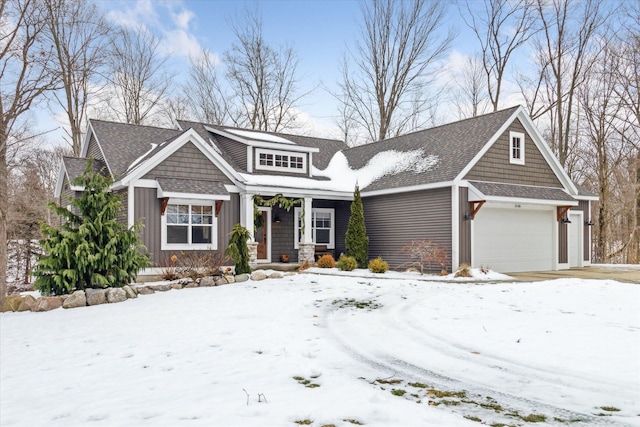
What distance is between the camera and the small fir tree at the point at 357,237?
18.1m

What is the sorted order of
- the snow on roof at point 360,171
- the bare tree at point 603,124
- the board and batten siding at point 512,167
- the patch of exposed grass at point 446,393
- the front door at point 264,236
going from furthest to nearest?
the bare tree at point 603,124 → the front door at point 264,236 → the snow on roof at point 360,171 → the board and batten siding at point 512,167 → the patch of exposed grass at point 446,393

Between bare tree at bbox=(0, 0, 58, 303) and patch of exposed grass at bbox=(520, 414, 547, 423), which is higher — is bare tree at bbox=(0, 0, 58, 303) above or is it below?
above

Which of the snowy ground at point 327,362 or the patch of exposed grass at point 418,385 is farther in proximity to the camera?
the patch of exposed grass at point 418,385

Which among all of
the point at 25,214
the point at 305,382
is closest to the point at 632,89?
the point at 305,382

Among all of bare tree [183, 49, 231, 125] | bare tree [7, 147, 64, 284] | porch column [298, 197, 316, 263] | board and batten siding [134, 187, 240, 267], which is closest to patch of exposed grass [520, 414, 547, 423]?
board and batten siding [134, 187, 240, 267]

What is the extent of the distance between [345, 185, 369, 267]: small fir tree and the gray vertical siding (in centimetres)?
359

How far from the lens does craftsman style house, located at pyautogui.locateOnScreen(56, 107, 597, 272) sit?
16047 mm

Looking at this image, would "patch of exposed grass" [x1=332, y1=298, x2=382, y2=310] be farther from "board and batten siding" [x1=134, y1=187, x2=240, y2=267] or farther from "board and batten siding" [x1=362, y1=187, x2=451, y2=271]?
"board and batten siding" [x1=134, y1=187, x2=240, y2=267]

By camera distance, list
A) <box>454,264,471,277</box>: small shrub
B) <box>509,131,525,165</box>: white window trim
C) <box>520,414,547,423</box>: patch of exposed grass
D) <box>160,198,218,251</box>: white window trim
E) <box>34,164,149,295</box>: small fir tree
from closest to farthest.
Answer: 1. <box>520,414,547,423</box>: patch of exposed grass
2. <box>34,164,149,295</box>: small fir tree
3. <box>454,264,471,277</box>: small shrub
4. <box>160,198,218,251</box>: white window trim
5. <box>509,131,525,165</box>: white window trim

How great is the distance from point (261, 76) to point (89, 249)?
899 inches

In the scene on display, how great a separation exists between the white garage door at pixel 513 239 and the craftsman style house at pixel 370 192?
0.04 m

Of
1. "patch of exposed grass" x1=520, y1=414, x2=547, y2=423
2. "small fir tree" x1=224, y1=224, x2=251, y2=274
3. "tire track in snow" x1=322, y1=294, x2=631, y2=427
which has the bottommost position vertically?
"tire track in snow" x1=322, y1=294, x2=631, y2=427

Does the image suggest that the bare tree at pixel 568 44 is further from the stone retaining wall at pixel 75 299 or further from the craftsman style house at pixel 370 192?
the stone retaining wall at pixel 75 299

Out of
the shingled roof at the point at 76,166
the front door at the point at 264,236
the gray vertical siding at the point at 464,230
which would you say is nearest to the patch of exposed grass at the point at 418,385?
the gray vertical siding at the point at 464,230
